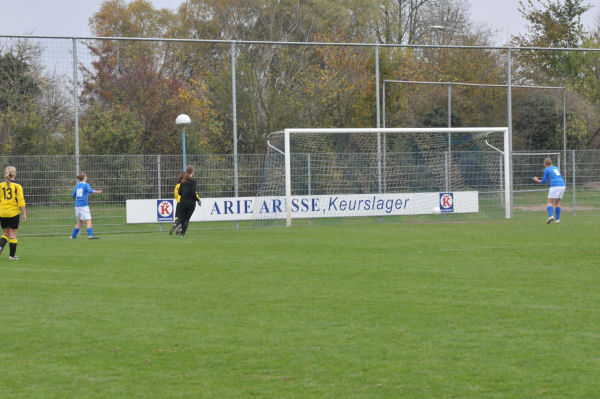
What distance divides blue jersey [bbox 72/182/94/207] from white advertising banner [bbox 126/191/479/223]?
214 centimetres

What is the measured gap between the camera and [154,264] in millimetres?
13500

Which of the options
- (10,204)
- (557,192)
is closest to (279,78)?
(557,192)

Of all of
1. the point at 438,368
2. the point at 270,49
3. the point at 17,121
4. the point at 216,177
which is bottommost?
the point at 438,368

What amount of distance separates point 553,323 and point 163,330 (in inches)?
149

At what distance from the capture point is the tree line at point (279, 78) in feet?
98.5

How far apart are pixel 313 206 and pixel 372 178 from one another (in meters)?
2.49

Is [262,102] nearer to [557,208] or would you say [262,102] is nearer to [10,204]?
[557,208]

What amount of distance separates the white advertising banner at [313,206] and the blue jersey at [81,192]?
7.01 feet

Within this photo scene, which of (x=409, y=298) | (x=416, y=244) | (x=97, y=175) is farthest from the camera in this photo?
(x=97, y=175)

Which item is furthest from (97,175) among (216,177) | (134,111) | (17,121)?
(134,111)

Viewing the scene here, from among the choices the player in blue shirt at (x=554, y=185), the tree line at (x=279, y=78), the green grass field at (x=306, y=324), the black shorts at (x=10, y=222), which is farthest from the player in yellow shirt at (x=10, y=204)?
the player in blue shirt at (x=554, y=185)

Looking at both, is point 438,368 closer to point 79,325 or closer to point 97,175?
point 79,325

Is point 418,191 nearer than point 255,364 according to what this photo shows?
No

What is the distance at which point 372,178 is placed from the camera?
82.1 feet
